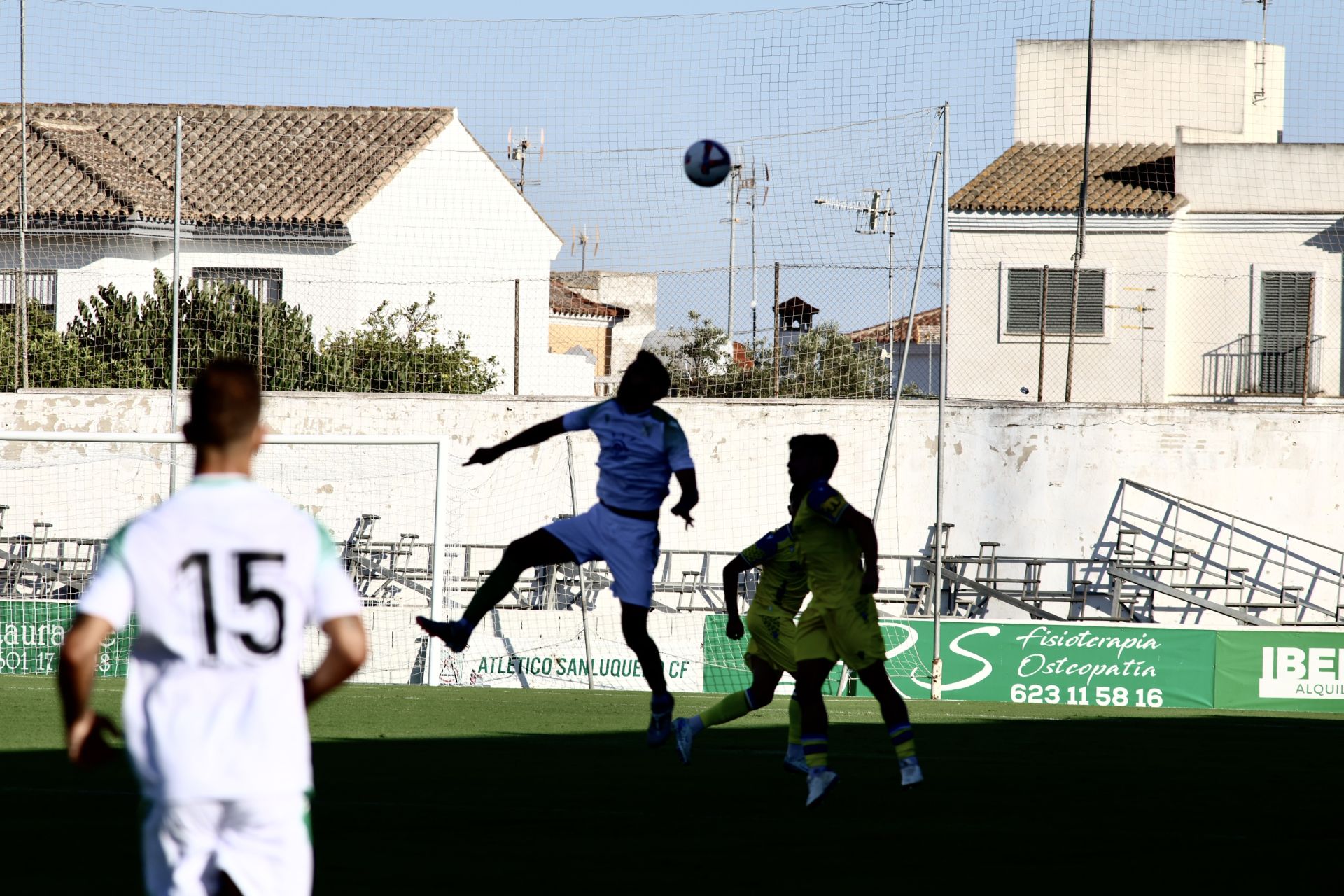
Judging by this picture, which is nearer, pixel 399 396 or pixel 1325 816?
pixel 1325 816

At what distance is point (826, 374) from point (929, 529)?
264 centimetres

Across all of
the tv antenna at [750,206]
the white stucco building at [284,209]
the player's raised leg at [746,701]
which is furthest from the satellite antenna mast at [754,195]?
the player's raised leg at [746,701]

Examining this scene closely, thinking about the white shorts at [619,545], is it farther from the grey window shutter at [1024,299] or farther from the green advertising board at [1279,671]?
the grey window shutter at [1024,299]

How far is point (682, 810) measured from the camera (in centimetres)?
655

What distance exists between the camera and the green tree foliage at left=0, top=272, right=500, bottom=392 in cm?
2386

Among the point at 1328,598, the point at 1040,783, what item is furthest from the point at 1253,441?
the point at 1040,783

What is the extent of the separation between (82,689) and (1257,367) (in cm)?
3034

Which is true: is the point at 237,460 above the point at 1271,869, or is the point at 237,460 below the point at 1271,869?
above

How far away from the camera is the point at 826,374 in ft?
77.9

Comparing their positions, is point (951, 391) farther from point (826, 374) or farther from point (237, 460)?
point (237, 460)

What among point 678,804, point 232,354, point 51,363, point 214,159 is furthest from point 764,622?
point 214,159

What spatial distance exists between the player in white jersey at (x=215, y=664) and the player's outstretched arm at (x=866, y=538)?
4.03m

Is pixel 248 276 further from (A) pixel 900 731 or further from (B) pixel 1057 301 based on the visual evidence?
(A) pixel 900 731

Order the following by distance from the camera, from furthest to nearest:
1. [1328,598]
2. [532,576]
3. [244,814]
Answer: [1328,598] < [532,576] < [244,814]
